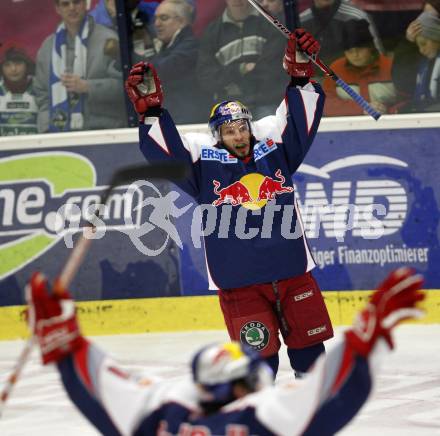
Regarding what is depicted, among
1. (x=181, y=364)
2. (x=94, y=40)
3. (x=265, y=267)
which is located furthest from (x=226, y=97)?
(x=265, y=267)

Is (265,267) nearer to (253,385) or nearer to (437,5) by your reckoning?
(253,385)

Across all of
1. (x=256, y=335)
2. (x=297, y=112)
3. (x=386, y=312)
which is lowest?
(x=256, y=335)

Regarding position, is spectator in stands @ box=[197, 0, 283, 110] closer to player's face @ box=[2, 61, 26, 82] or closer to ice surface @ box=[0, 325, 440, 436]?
player's face @ box=[2, 61, 26, 82]

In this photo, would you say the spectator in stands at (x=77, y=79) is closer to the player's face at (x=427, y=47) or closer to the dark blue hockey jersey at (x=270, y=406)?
the player's face at (x=427, y=47)

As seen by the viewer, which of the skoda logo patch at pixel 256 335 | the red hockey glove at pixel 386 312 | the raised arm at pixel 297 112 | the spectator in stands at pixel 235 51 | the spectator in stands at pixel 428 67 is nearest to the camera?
the red hockey glove at pixel 386 312

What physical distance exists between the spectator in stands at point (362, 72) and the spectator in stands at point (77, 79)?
57.0 inches

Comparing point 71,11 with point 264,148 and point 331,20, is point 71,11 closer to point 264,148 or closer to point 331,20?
point 331,20

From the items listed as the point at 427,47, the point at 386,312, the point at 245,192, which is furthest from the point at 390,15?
the point at 386,312

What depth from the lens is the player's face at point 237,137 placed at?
5.04m

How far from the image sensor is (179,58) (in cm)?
826

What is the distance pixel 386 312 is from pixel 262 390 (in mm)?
310

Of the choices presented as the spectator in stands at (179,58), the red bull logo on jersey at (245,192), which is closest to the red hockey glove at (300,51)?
the red bull logo on jersey at (245,192)

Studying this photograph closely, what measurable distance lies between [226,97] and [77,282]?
1536 millimetres

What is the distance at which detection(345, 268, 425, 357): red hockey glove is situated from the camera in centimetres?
255
